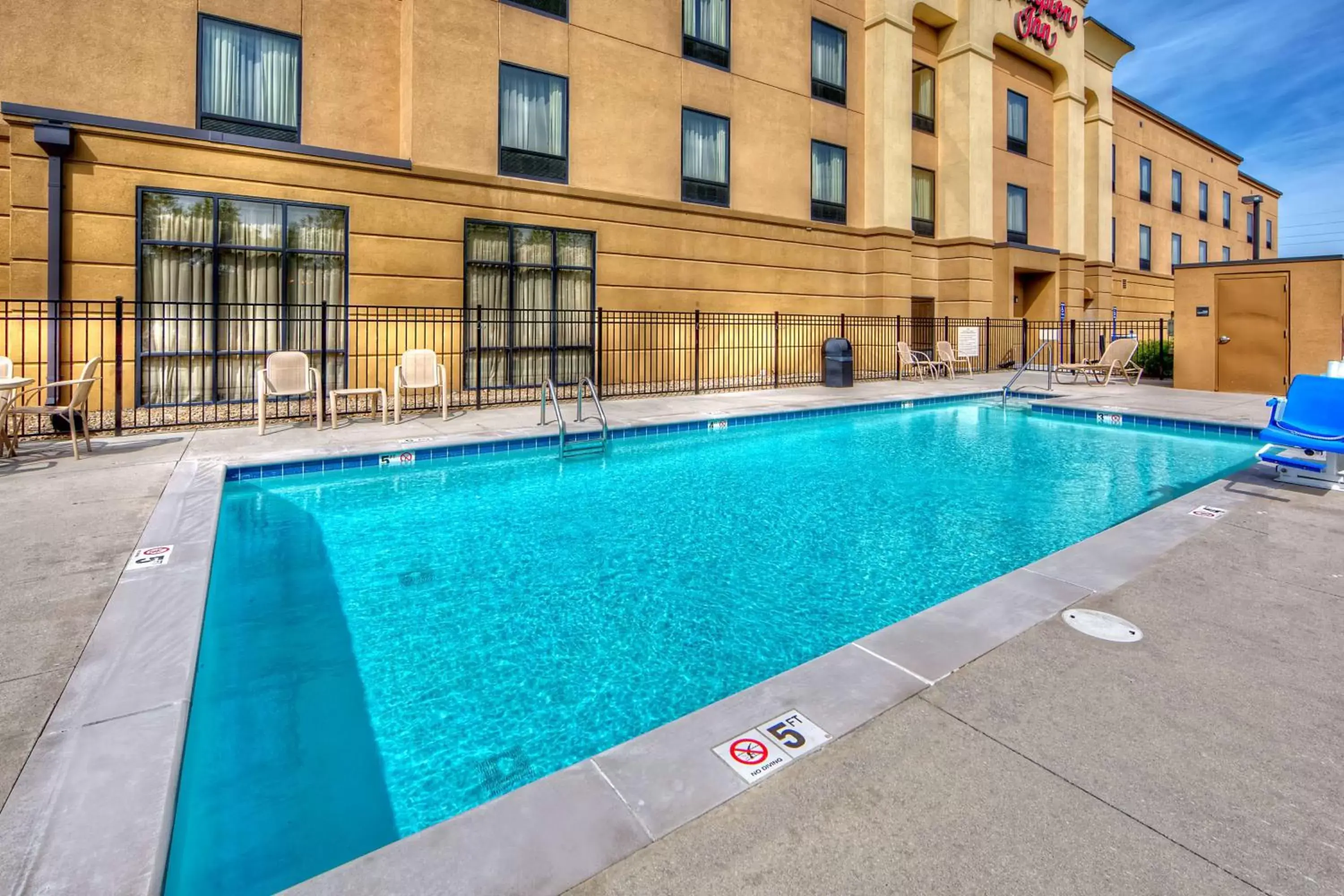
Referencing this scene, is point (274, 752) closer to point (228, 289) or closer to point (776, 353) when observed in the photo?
point (228, 289)

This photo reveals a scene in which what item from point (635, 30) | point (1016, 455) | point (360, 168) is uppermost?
point (635, 30)

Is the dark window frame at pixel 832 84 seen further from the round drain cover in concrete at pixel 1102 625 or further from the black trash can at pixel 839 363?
the round drain cover in concrete at pixel 1102 625

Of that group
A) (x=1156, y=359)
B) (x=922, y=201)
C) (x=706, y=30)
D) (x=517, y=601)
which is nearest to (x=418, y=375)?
(x=517, y=601)

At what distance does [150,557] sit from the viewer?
3770 millimetres

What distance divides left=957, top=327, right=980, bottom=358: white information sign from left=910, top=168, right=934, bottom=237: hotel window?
3.12m

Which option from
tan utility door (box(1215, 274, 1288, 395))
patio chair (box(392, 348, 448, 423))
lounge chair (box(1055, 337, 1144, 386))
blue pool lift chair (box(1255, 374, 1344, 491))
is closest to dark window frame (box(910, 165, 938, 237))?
lounge chair (box(1055, 337, 1144, 386))

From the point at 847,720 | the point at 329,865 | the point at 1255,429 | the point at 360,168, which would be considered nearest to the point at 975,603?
the point at 847,720

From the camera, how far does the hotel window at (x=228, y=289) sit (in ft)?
32.4

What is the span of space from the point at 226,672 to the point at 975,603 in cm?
356

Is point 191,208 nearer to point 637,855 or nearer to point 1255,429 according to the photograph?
point 637,855

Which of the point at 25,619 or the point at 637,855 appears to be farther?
the point at 25,619

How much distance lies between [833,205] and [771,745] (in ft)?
56.6

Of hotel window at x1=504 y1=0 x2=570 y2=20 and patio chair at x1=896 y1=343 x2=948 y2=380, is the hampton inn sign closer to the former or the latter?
patio chair at x1=896 y1=343 x2=948 y2=380

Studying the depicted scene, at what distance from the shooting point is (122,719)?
2.17 metres
